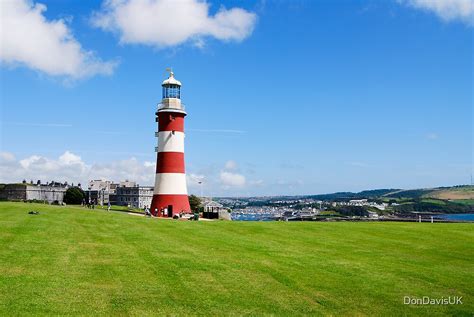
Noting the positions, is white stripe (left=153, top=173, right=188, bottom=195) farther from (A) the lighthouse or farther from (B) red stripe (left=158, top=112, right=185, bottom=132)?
(B) red stripe (left=158, top=112, right=185, bottom=132)

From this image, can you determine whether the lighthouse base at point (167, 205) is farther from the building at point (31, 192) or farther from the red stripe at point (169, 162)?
the building at point (31, 192)

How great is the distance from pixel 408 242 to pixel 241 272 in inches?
523

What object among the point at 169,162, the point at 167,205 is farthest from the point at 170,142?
the point at 167,205

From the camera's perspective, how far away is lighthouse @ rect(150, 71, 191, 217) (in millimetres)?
51188

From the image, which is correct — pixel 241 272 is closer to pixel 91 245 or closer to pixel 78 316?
pixel 78 316

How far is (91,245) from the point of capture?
21.0 meters

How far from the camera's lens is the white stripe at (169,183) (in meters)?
51.2

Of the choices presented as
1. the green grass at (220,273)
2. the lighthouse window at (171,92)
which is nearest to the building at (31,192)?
the lighthouse window at (171,92)

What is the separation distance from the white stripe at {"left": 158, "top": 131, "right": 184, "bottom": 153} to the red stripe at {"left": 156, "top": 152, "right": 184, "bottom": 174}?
1.47ft

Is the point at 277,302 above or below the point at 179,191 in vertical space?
below

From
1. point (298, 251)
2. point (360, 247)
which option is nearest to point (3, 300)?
point (298, 251)

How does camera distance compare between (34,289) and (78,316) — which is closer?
(78,316)

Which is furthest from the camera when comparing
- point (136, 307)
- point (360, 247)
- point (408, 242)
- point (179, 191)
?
point (179, 191)

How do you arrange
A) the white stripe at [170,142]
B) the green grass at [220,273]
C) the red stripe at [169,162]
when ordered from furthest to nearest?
the white stripe at [170,142]
the red stripe at [169,162]
the green grass at [220,273]
